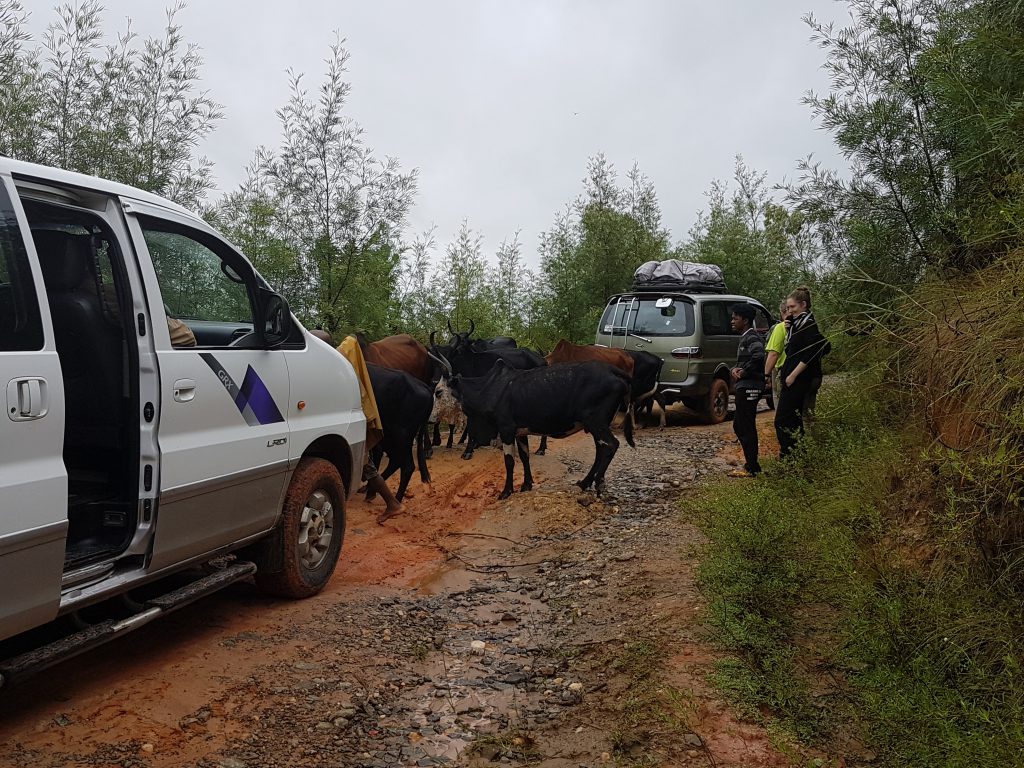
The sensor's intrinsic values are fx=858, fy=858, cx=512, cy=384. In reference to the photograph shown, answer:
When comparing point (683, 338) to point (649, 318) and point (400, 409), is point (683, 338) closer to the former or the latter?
point (649, 318)

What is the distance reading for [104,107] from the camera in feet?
33.6

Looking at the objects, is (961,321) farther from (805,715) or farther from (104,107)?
(104,107)

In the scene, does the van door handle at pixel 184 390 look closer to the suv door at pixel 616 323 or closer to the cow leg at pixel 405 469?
the cow leg at pixel 405 469

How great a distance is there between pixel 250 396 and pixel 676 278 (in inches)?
418

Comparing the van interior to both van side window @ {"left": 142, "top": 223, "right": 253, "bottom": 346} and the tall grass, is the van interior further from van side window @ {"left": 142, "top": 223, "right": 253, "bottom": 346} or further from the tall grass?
the tall grass

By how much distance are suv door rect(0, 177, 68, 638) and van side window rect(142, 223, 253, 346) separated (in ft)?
3.04

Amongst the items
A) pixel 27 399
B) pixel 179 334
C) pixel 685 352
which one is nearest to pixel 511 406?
pixel 685 352

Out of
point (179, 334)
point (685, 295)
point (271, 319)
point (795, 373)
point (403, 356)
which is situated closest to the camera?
point (179, 334)

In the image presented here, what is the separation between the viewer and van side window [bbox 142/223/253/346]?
4.69 meters

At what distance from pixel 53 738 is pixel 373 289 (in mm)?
10096

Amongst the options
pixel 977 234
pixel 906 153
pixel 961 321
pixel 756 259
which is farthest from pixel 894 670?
pixel 756 259

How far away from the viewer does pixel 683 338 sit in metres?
13.6

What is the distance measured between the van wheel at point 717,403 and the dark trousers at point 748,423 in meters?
4.83

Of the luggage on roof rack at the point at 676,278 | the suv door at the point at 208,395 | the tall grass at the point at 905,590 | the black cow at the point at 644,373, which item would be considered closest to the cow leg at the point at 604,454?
the tall grass at the point at 905,590
